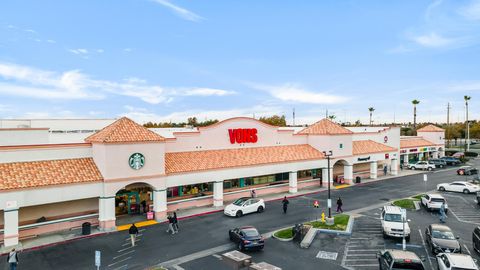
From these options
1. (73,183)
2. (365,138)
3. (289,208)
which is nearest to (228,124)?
(289,208)

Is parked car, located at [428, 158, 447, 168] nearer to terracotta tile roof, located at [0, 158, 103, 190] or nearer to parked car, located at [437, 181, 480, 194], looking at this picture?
parked car, located at [437, 181, 480, 194]

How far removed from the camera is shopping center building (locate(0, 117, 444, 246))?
26.5m

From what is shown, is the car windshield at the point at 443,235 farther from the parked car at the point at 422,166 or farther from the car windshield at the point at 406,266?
the parked car at the point at 422,166

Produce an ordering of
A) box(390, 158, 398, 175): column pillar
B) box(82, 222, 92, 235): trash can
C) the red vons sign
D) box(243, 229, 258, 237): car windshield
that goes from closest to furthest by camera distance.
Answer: box(243, 229, 258, 237): car windshield < box(82, 222, 92, 235): trash can < the red vons sign < box(390, 158, 398, 175): column pillar

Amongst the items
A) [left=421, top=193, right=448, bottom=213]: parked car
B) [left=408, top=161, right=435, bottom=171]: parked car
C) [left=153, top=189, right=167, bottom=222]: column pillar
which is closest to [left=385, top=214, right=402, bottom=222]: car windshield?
[left=421, top=193, right=448, bottom=213]: parked car

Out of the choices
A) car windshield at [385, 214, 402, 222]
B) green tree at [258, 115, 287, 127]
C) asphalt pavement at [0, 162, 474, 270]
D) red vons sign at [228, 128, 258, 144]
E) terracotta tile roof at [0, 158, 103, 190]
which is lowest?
asphalt pavement at [0, 162, 474, 270]

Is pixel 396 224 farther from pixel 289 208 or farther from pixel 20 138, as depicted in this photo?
pixel 20 138

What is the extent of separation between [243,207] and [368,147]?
96.7 feet

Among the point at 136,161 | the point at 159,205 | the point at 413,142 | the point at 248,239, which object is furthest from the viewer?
the point at 413,142

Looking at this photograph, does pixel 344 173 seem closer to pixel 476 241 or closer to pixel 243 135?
pixel 243 135

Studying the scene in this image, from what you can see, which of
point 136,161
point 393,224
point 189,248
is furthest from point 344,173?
point 189,248

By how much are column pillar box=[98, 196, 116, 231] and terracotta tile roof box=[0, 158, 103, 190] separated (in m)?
1.90

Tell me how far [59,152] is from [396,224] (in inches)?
1078

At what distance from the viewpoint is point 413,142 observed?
2771 inches
